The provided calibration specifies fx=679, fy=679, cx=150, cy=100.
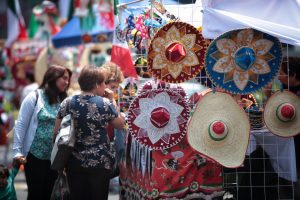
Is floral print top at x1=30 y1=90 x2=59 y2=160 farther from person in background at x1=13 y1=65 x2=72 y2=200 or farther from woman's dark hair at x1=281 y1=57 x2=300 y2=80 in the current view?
woman's dark hair at x1=281 y1=57 x2=300 y2=80

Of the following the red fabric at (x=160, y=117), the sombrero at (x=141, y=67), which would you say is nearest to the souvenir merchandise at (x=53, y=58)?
the sombrero at (x=141, y=67)

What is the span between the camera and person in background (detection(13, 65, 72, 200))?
19.7 feet

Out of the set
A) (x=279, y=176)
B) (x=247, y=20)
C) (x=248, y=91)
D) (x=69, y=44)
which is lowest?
(x=69, y=44)

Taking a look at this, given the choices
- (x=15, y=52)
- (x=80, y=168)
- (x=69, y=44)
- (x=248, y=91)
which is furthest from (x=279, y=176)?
(x=15, y=52)

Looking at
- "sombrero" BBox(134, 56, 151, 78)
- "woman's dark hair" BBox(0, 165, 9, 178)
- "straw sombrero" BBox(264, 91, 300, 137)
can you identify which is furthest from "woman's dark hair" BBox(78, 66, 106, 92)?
"straw sombrero" BBox(264, 91, 300, 137)

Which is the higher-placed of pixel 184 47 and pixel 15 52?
pixel 184 47

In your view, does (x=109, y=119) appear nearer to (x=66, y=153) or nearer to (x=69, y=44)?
(x=66, y=153)

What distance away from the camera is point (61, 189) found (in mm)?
5555

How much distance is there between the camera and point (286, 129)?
5.44 metres

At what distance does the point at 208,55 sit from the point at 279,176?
1214 millimetres

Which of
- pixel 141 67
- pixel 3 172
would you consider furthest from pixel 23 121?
pixel 141 67

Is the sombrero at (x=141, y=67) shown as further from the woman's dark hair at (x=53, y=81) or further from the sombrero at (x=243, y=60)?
the sombrero at (x=243, y=60)

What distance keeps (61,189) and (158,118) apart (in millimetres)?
988

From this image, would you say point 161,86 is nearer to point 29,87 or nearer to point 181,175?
point 181,175
